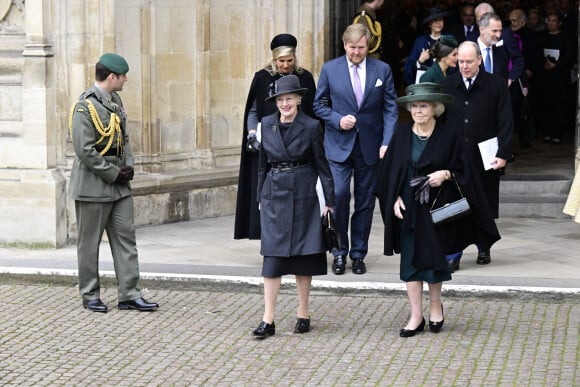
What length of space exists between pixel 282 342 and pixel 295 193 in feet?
3.25

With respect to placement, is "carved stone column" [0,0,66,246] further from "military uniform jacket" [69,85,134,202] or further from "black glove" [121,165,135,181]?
"black glove" [121,165,135,181]

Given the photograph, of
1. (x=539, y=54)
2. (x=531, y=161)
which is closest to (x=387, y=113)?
(x=531, y=161)

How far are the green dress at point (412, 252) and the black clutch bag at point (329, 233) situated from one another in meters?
0.45

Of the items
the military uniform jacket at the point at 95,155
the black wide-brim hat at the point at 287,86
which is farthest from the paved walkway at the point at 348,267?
the black wide-brim hat at the point at 287,86

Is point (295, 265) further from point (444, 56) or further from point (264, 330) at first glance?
point (444, 56)

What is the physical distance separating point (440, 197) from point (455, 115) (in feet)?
6.51

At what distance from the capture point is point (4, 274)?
1139 centimetres

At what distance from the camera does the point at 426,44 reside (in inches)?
567

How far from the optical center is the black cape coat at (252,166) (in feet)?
37.7

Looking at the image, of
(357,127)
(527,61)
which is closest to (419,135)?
(357,127)

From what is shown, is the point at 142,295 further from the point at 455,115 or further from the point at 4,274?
the point at 455,115

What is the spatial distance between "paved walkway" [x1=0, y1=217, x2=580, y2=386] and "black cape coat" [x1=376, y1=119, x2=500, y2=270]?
58cm

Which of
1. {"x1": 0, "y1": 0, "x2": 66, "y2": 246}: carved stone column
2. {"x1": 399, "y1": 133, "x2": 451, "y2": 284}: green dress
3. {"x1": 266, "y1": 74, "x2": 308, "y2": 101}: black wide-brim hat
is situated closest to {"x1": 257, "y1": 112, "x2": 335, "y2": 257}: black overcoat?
{"x1": 266, "y1": 74, "x2": 308, "y2": 101}: black wide-brim hat

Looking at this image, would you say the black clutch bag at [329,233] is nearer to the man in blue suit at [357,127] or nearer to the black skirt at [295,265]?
the black skirt at [295,265]
